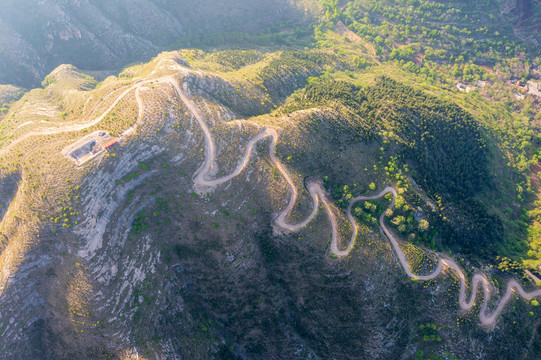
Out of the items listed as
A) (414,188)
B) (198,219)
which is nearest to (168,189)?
(198,219)

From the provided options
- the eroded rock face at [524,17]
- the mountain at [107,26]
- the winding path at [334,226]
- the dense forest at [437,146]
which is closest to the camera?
the winding path at [334,226]

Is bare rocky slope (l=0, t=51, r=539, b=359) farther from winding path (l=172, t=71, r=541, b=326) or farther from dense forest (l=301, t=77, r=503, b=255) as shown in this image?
dense forest (l=301, t=77, r=503, b=255)

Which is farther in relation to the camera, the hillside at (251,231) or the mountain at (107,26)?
the mountain at (107,26)

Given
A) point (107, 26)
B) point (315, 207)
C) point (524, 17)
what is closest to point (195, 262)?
point (315, 207)

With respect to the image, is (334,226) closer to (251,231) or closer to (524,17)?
(251,231)

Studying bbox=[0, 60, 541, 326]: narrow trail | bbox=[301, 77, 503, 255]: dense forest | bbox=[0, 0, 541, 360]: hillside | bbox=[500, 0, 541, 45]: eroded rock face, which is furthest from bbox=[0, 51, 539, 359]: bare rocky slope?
bbox=[500, 0, 541, 45]: eroded rock face

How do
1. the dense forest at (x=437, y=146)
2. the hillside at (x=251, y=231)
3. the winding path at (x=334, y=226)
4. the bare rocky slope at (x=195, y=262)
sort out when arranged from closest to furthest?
→ the bare rocky slope at (x=195, y=262) < the hillside at (x=251, y=231) < the winding path at (x=334, y=226) < the dense forest at (x=437, y=146)

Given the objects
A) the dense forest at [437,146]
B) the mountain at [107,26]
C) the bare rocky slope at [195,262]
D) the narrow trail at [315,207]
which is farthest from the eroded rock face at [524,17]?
the bare rocky slope at [195,262]

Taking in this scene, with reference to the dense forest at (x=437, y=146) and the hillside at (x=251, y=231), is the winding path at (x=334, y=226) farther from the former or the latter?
the dense forest at (x=437, y=146)

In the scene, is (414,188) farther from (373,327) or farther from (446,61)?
(446,61)
